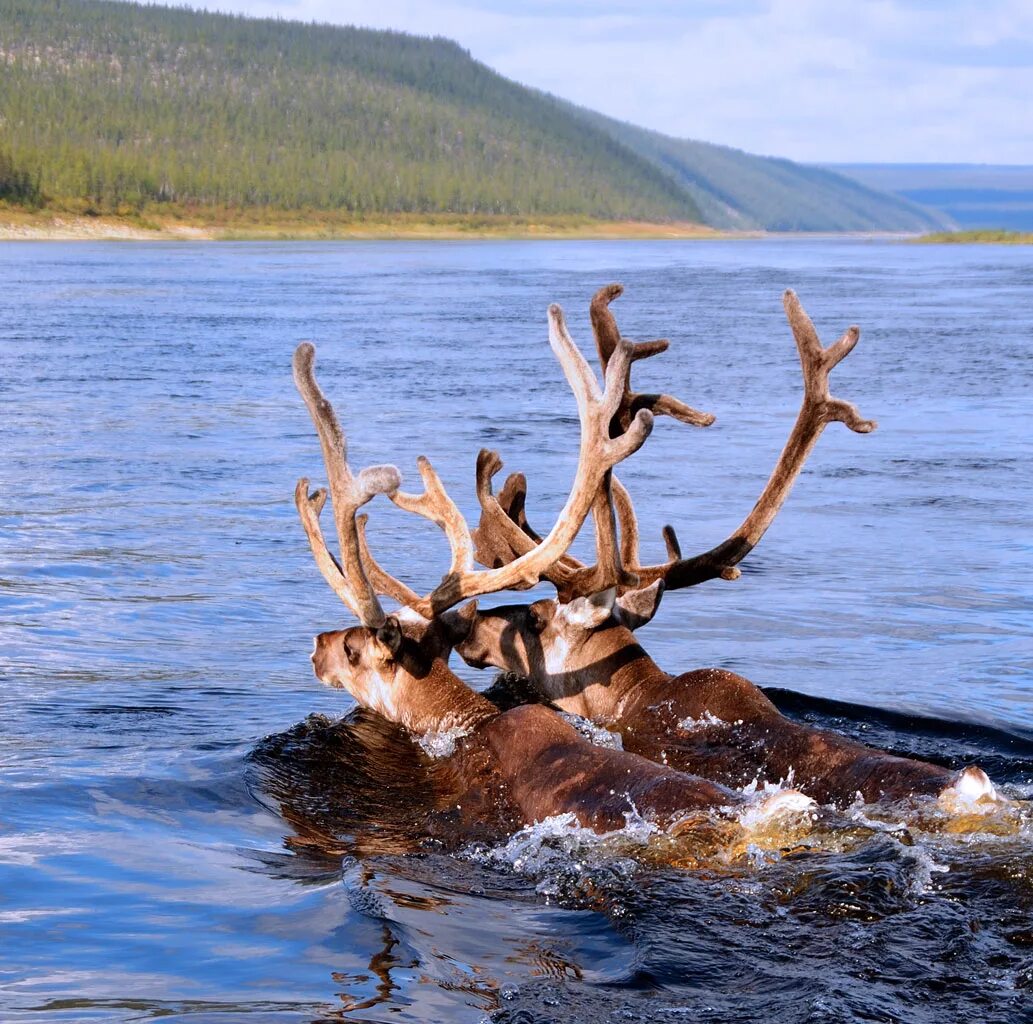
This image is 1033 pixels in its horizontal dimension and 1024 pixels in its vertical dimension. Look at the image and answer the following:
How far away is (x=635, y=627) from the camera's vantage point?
7102 millimetres

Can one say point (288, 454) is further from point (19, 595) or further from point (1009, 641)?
point (1009, 641)

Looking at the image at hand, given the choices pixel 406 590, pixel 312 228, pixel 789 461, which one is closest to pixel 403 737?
pixel 406 590

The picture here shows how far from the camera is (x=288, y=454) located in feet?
51.6

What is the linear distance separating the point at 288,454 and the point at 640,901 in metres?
11.3

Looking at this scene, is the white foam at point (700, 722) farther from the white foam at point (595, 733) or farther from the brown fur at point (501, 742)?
the brown fur at point (501, 742)

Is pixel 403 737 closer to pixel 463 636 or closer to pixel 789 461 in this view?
pixel 463 636

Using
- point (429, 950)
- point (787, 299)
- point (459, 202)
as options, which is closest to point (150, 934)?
point (429, 950)

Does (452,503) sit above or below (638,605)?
above

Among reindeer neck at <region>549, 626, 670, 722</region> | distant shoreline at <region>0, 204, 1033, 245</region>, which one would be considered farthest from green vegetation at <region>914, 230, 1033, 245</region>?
reindeer neck at <region>549, 626, 670, 722</region>

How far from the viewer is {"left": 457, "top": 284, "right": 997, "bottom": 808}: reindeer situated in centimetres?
630

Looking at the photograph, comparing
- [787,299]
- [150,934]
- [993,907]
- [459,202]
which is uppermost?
[459,202]

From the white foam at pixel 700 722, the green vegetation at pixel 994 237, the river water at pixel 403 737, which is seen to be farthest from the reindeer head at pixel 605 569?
the green vegetation at pixel 994 237

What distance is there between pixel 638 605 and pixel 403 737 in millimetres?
1132

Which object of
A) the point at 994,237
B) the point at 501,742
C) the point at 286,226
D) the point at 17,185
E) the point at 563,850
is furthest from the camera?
the point at 286,226
